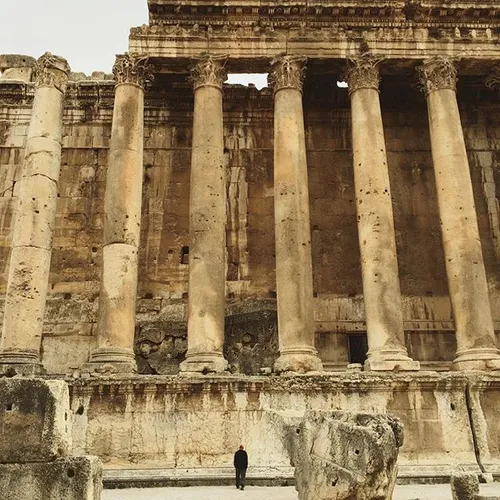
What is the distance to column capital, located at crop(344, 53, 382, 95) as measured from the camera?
606 inches

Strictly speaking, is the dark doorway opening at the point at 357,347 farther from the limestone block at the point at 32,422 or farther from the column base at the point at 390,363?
the limestone block at the point at 32,422

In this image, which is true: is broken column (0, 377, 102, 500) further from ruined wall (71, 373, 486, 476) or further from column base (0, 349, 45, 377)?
column base (0, 349, 45, 377)

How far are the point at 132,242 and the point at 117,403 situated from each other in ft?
12.1

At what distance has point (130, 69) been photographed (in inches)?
601

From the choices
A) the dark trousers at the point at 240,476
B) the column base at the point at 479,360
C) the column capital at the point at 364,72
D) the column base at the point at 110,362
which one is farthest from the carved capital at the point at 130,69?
the column base at the point at 479,360

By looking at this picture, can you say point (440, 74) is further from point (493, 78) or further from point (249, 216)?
point (249, 216)

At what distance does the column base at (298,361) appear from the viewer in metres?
12.6

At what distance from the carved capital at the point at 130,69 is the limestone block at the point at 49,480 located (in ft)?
38.6

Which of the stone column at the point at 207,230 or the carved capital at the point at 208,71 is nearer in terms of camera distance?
the stone column at the point at 207,230

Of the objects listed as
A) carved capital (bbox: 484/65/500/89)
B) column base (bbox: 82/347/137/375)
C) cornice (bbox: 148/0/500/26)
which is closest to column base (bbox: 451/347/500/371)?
column base (bbox: 82/347/137/375)

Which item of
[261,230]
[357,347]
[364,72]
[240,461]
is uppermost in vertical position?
[364,72]

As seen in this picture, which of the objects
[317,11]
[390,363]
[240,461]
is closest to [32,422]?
[240,461]

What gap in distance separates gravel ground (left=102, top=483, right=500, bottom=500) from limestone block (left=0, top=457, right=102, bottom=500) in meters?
4.22

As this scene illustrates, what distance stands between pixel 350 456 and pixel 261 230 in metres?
11.5
